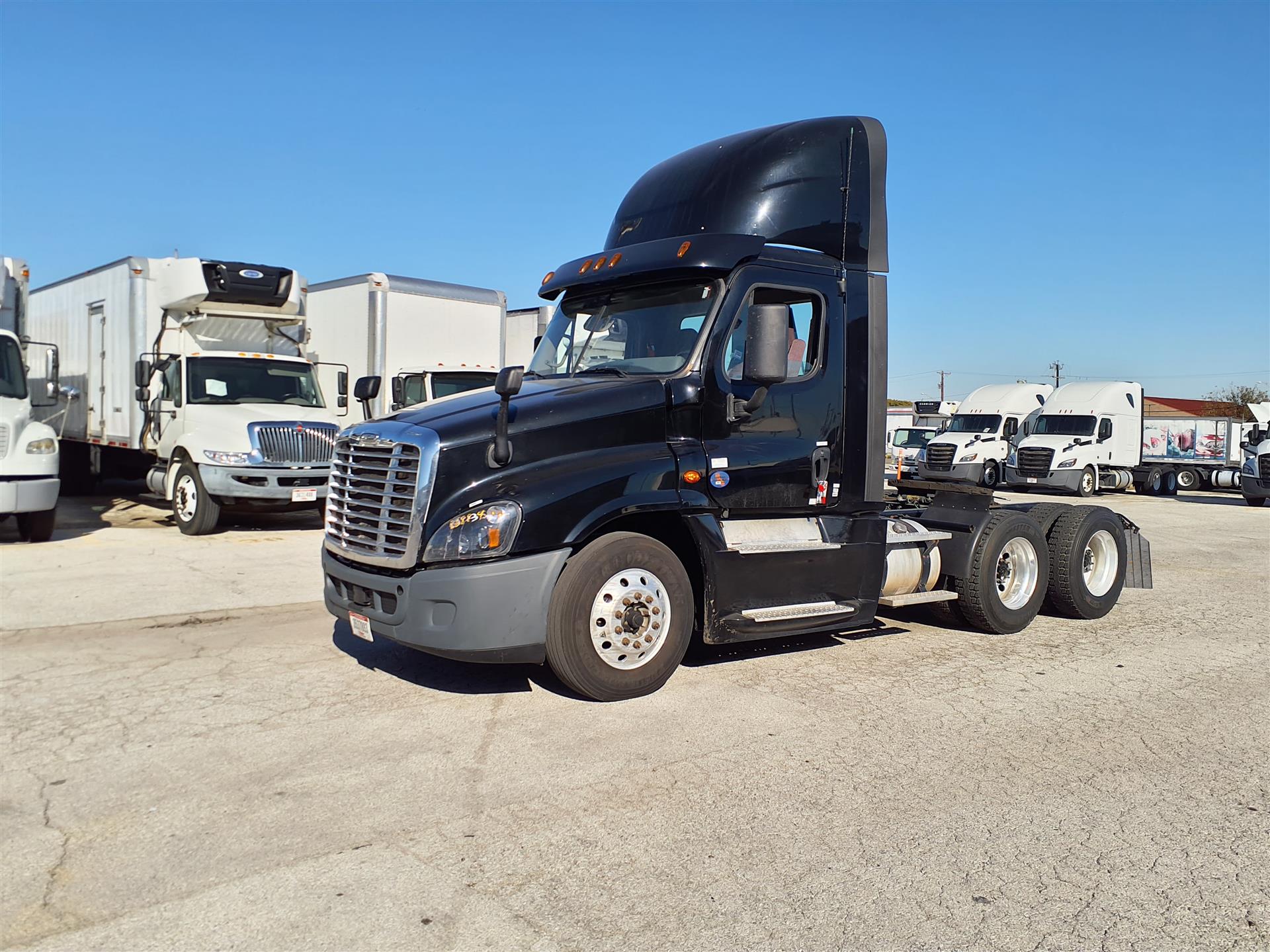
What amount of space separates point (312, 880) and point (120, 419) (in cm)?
1328

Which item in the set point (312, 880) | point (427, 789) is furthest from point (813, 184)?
point (312, 880)

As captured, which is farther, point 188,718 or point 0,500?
point 0,500

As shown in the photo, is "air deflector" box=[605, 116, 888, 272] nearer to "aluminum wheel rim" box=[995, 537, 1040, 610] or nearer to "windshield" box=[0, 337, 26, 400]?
"aluminum wheel rim" box=[995, 537, 1040, 610]

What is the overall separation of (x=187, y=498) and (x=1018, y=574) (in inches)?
414

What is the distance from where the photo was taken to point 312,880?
3.73 meters

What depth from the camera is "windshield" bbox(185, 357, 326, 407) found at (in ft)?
46.5

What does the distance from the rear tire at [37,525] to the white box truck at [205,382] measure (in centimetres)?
164

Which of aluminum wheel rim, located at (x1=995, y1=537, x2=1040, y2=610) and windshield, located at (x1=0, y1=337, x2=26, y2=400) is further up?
windshield, located at (x1=0, y1=337, x2=26, y2=400)

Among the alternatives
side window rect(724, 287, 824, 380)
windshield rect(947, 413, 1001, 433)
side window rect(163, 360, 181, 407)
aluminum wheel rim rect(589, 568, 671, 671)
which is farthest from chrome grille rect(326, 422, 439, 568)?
windshield rect(947, 413, 1001, 433)

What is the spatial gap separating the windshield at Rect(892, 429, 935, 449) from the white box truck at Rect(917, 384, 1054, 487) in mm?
Answer: 3782

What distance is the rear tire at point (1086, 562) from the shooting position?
8.70 m

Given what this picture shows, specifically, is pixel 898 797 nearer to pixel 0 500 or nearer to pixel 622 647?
pixel 622 647

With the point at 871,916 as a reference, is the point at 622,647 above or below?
above

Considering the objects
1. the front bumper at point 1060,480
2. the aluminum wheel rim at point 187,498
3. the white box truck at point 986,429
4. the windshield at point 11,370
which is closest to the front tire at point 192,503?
the aluminum wheel rim at point 187,498
